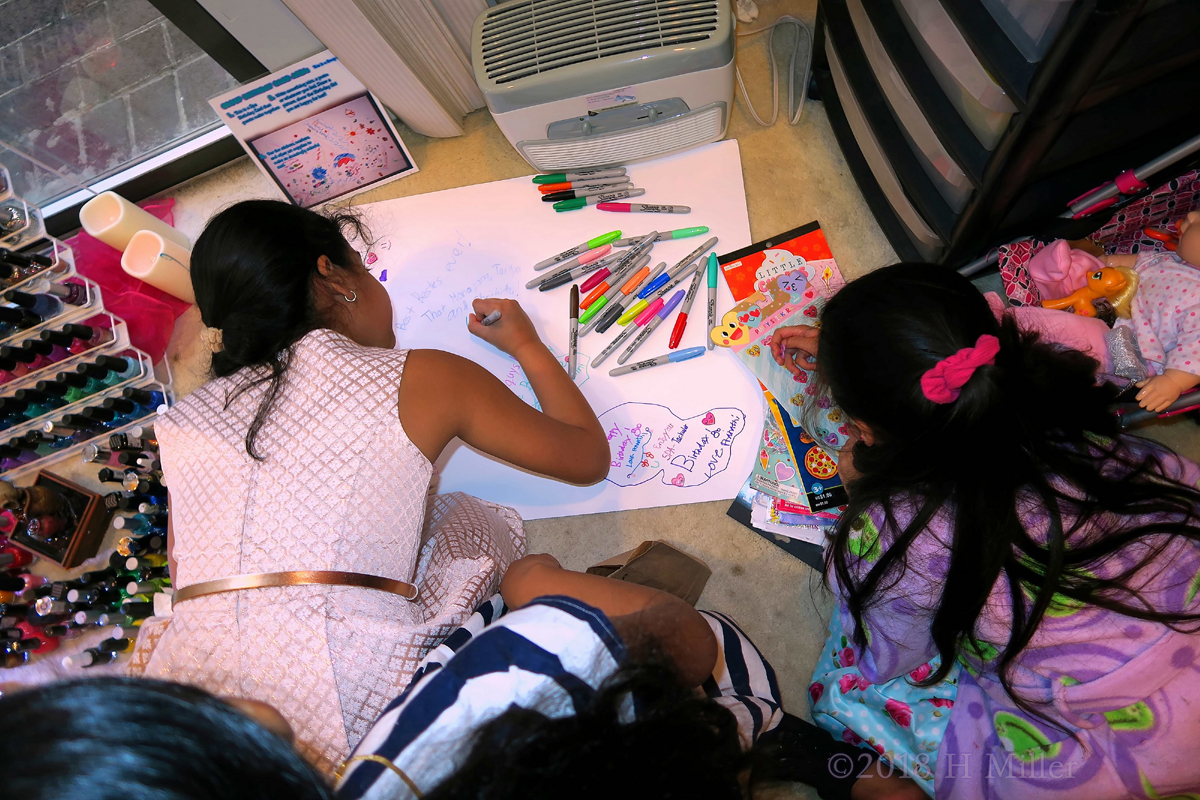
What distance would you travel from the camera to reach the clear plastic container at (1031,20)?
0.58m

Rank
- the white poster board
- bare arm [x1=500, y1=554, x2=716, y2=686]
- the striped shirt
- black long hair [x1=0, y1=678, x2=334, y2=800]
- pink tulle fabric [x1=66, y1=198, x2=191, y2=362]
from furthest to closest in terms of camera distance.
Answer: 1. pink tulle fabric [x1=66, y1=198, x2=191, y2=362]
2. the white poster board
3. bare arm [x1=500, y1=554, x2=716, y2=686]
4. the striped shirt
5. black long hair [x1=0, y1=678, x2=334, y2=800]

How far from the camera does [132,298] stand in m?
1.25

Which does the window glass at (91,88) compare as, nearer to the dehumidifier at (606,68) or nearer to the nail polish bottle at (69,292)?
the nail polish bottle at (69,292)

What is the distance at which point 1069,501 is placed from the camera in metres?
0.69

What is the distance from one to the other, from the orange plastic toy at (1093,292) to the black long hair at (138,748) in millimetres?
964

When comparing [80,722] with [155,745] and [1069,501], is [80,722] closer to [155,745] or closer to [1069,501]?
[155,745]

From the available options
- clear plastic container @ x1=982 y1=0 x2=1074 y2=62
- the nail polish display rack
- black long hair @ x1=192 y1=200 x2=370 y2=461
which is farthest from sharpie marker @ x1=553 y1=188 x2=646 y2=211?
the nail polish display rack

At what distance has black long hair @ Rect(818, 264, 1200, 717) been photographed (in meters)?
0.66

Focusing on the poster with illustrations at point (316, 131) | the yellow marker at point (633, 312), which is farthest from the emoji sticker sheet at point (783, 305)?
the poster with illustrations at point (316, 131)

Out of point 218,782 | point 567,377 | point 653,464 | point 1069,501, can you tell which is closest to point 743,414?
point 653,464

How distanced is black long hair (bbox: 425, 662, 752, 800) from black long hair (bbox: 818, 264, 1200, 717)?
13.2 inches

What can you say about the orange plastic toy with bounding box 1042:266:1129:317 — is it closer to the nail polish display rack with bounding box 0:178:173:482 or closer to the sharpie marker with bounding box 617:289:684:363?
the sharpie marker with bounding box 617:289:684:363

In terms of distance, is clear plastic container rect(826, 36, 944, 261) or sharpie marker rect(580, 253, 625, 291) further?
sharpie marker rect(580, 253, 625, 291)

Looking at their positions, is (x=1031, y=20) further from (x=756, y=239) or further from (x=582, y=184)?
(x=582, y=184)
